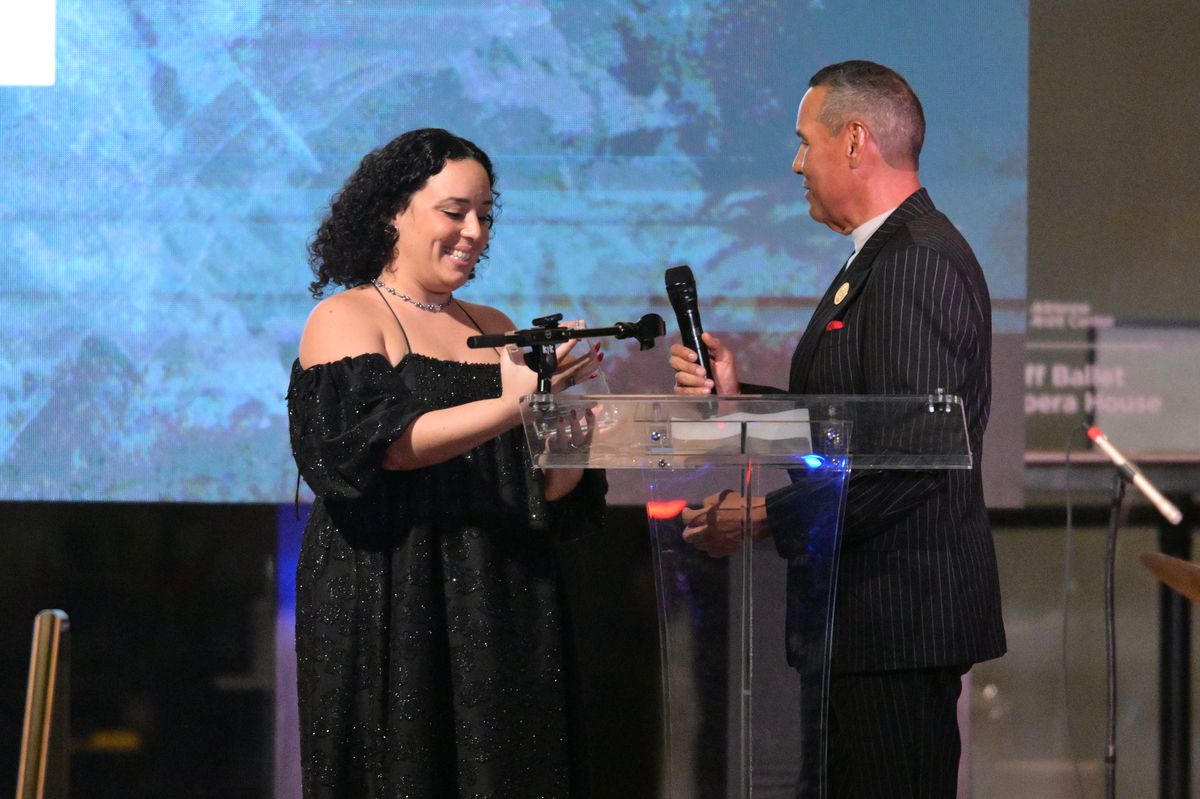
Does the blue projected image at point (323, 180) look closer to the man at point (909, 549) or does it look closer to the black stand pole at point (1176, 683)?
the black stand pole at point (1176, 683)

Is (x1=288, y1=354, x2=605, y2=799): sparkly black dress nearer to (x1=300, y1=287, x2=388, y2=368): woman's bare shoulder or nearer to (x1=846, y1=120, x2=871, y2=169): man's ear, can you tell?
(x1=300, y1=287, x2=388, y2=368): woman's bare shoulder

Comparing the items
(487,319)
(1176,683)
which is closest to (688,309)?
(487,319)

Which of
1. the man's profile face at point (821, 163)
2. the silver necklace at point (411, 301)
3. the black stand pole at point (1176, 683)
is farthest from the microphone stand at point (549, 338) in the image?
the black stand pole at point (1176, 683)

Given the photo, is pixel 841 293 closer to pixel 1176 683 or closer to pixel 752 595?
pixel 752 595

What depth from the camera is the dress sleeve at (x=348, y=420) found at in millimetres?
2055

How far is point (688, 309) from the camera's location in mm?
2021

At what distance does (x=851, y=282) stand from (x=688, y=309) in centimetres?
33

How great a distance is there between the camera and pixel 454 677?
7.12 ft

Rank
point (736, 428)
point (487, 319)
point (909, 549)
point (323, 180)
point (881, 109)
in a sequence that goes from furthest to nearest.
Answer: point (323, 180) < point (487, 319) < point (881, 109) < point (909, 549) < point (736, 428)

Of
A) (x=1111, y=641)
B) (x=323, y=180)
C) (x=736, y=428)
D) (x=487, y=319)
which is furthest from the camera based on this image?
(x=323, y=180)

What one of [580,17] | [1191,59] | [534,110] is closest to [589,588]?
[534,110]

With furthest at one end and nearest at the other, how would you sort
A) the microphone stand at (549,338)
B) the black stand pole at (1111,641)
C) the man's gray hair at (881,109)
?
1. the black stand pole at (1111,641)
2. the man's gray hair at (881,109)
3. the microphone stand at (549,338)

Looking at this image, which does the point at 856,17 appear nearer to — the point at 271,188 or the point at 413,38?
the point at 413,38

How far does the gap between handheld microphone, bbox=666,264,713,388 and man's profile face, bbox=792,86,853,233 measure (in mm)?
433
